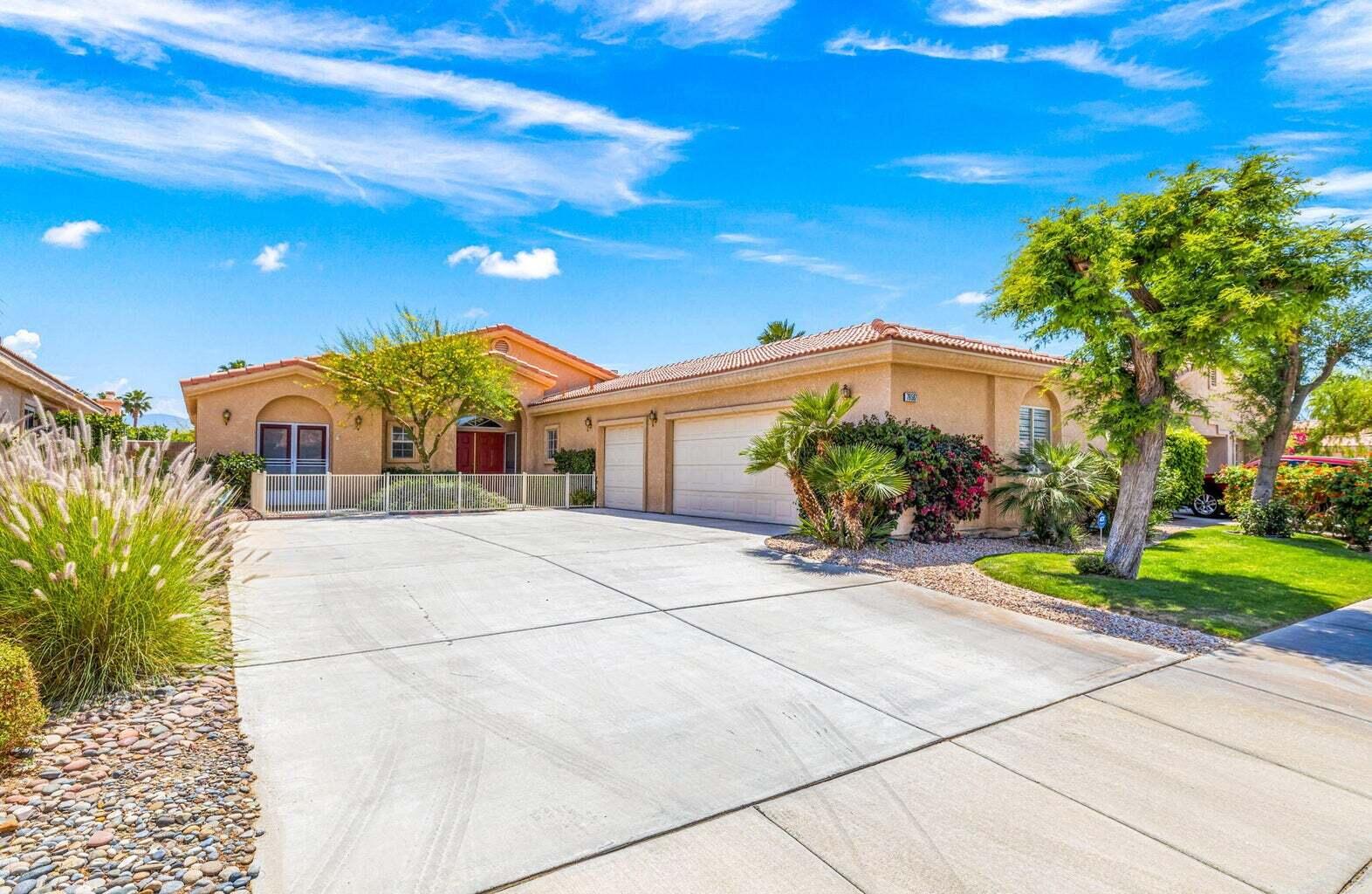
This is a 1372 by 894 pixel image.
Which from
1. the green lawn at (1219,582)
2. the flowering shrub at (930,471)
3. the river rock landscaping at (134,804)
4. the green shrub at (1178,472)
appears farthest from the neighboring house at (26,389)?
the green shrub at (1178,472)

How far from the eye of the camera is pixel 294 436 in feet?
68.2

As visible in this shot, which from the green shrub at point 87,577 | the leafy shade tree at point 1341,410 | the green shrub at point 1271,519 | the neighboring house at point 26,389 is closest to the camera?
the green shrub at point 87,577

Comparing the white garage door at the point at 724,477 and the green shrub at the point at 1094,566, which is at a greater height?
the white garage door at the point at 724,477

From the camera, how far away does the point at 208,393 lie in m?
19.3

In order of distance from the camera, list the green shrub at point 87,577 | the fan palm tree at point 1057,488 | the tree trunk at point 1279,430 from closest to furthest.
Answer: the green shrub at point 87,577
the fan palm tree at point 1057,488
the tree trunk at point 1279,430

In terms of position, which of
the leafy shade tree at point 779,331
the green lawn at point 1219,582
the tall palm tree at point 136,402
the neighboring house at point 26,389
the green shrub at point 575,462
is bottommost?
the green lawn at point 1219,582

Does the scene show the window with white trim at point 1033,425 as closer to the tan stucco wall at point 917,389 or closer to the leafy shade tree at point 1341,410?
the tan stucco wall at point 917,389

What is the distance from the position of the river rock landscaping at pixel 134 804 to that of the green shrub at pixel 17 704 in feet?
A: 0.50

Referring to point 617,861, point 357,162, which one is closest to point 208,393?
point 357,162

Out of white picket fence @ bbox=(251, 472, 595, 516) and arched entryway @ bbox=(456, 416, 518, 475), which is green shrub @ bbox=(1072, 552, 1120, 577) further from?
arched entryway @ bbox=(456, 416, 518, 475)

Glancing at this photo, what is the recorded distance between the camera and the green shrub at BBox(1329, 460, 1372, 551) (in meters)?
12.3

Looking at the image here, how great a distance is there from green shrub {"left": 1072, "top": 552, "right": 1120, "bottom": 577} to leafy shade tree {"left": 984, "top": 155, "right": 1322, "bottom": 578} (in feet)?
0.24

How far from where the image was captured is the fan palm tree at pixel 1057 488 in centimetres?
1195

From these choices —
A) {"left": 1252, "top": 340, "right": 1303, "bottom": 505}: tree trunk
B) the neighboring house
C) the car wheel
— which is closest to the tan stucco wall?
{"left": 1252, "top": 340, "right": 1303, "bottom": 505}: tree trunk
